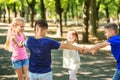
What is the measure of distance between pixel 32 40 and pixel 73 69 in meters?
3.50

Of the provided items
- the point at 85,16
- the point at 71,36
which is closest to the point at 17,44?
the point at 71,36

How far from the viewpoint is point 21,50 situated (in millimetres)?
8469

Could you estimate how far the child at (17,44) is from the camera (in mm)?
8109

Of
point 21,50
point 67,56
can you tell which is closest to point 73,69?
point 67,56

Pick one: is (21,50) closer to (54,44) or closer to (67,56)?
(67,56)

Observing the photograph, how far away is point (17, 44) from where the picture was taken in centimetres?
821

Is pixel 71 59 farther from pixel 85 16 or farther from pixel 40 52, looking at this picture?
pixel 85 16

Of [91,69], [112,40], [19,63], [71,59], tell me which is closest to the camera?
[112,40]

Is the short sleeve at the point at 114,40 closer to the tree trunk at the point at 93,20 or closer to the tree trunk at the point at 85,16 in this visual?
the tree trunk at the point at 85,16

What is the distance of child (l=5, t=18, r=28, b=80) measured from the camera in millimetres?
8109

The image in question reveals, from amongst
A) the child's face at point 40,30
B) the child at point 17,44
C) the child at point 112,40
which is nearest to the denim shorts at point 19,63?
the child at point 17,44

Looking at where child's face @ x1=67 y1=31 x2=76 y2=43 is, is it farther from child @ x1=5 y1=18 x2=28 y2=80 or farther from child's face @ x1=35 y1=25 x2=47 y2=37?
child's face @ x1=35 y1=25 x2=47 y2=37

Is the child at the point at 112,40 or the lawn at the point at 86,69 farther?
the lawn at the point at 86,69

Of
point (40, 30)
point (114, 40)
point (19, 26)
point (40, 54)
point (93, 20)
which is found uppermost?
point (40, 30)
